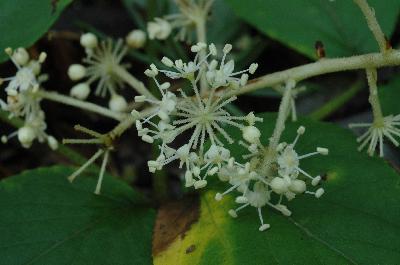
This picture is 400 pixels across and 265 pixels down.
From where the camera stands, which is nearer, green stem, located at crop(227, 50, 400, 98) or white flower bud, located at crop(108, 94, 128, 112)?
green stem, located at crop(227, 50, 400, 98)

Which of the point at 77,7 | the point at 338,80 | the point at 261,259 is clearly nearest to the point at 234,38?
the point at 338,80

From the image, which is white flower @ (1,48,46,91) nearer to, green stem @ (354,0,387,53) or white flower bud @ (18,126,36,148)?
white flower bud @ (18,126,36,148)

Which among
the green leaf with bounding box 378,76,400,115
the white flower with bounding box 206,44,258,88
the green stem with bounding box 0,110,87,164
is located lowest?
the white flower with bounding box 206,44,258,88

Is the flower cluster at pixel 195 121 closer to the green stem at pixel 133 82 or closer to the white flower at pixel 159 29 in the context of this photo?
the green stem at pixel 133 82

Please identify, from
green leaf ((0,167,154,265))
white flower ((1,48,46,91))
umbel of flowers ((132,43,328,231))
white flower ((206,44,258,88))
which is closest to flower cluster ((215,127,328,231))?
umbel of flowers ((132,43,328,231))

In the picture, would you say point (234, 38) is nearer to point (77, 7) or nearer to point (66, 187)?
point (77, 7)

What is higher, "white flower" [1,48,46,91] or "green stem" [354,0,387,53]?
"white flower" [1,48,46,91]

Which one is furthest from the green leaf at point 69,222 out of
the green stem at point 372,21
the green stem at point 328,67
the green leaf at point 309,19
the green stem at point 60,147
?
the green stem at point 372,21

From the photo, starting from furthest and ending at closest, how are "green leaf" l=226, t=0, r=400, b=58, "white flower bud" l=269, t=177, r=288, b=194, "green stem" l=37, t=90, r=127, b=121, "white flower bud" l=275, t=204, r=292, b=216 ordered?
"green leaf" l=226, t=0, r=400, b=58, "green stem" l=37, t=90, r=127, b=121, "white flower bud" l=275, t=204, r=292, b=216, "white flower bud" l=269, t=177, r=288, b=194
